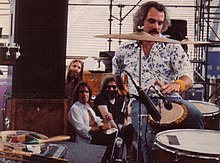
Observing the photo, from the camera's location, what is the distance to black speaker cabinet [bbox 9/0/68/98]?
2.56ft

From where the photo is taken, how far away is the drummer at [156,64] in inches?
30.8

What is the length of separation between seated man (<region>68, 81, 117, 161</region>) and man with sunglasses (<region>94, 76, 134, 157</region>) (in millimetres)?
13

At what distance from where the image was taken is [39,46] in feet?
2.62

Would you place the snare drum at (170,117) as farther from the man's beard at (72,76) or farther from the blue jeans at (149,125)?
the man's beard at (72,76)

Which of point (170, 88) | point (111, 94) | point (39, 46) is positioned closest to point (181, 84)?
point (170, 88)

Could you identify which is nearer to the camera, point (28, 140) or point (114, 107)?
point (28, 140)

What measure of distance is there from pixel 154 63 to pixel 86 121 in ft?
0.56

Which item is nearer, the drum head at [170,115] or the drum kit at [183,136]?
the drum kit at [183,136]

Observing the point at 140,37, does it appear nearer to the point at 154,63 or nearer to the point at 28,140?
the point at 154,63

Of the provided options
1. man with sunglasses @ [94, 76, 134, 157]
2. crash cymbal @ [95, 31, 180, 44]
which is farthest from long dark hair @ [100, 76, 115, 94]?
crash cymbal @ [95, 31, 180, 44]

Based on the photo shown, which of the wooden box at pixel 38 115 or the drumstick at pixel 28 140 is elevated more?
the wooden box at pixel 38 115

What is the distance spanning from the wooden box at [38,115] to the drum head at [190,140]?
197 mm

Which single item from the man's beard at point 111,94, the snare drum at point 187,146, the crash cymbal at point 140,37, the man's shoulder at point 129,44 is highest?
the crash cymbal at point 140,37

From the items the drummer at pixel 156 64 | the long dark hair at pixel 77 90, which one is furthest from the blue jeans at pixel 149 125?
the long dark hair at pixel 77 90
